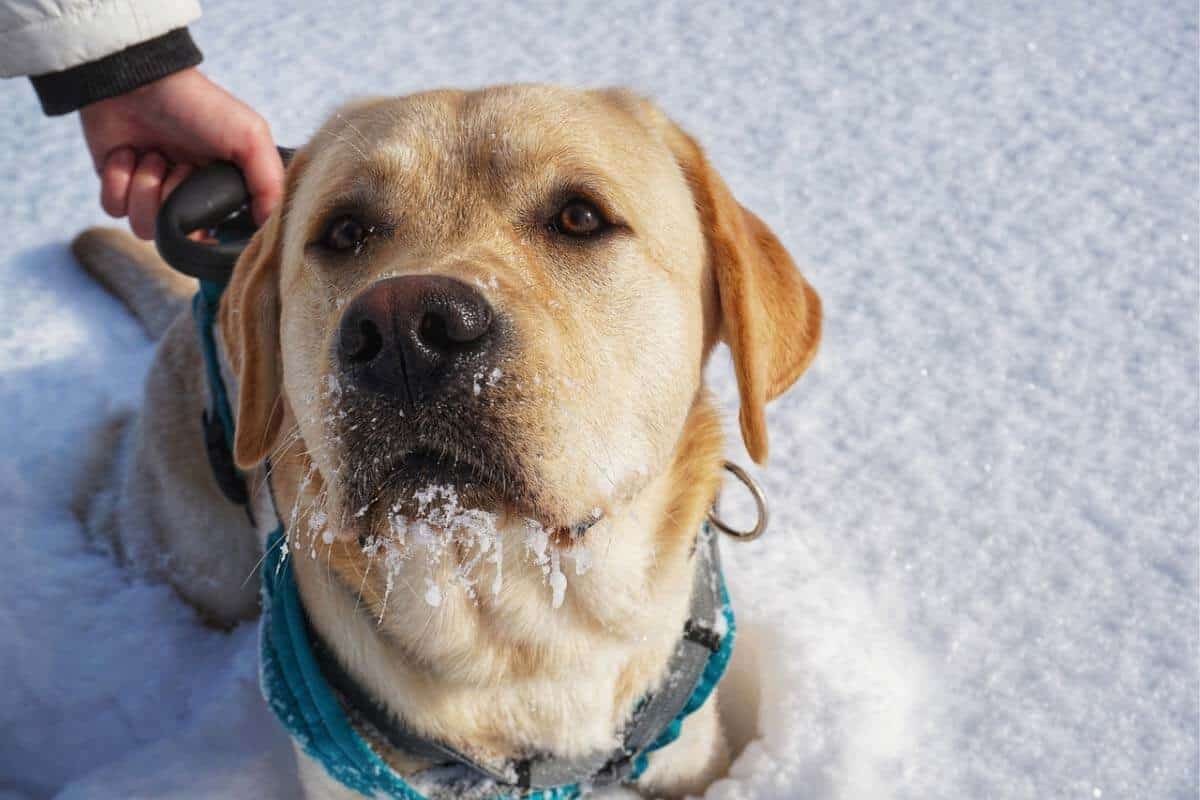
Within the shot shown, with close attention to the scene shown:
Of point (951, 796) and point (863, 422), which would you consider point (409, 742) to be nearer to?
point (951, 796)

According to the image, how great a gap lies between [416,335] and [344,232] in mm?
712

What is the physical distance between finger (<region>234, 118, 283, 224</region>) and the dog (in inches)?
28.9

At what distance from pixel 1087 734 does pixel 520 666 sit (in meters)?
1.58

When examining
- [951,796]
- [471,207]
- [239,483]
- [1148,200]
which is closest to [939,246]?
[1148,200]

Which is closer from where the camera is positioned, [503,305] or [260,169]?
[503,305]

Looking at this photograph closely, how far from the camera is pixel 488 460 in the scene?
1.50 m

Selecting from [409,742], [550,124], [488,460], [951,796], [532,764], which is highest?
[550,124]

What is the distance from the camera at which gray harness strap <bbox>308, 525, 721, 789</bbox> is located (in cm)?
203

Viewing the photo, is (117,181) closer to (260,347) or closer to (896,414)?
(260,347)

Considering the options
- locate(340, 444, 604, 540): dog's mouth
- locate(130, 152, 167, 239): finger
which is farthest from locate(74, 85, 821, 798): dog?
locate(130, 152, 167, 239): finger

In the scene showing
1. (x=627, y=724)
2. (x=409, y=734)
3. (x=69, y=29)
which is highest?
(x=69, y=29)

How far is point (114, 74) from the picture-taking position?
2.84 m

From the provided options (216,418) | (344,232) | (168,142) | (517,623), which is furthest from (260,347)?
(168,142)

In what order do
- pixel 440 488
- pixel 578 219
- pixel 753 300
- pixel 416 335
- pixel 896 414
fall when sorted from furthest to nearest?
1. pixel 896 414
2. pixel 753 300
3. pixel 578 219
4. pixel 440 488
5. pixel 416 335
